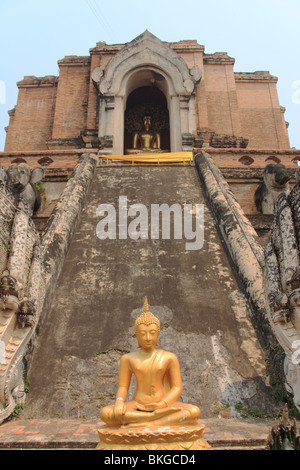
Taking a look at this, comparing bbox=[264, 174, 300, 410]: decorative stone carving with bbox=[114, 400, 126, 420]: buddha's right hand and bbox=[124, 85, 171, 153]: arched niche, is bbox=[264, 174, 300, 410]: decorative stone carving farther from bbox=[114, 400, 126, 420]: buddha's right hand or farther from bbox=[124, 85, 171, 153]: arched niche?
bbox=[124, 85, 171, 153]: arched niche

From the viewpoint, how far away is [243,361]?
510 cm

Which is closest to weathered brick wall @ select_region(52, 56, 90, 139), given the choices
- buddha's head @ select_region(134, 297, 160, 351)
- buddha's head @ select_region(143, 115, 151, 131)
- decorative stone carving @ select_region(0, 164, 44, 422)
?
buddha's head @ select_region(143, 115, 151, 131)

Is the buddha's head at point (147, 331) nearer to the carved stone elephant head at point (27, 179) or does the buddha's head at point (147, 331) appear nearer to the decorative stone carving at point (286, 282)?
the decorative stone carving at point (286, 282)

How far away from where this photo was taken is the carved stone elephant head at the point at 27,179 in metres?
9.12

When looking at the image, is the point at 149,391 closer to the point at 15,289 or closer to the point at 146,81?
the point at 15,289

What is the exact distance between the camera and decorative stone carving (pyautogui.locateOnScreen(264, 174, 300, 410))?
4.32 meters

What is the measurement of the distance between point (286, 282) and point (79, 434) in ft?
8.33

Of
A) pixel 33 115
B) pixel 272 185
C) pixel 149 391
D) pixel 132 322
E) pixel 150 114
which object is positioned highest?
pixel 150 114

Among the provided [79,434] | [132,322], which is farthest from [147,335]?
[132,322]

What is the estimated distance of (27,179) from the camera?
9.57 meters

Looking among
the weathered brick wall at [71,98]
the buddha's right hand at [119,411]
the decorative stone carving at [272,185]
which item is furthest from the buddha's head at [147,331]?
the weathered brick wall at [71,98]

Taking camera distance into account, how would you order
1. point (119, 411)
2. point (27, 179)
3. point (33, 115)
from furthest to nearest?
1. point (33, 115)
2. point (27, 179)
3. point (119, 411)
